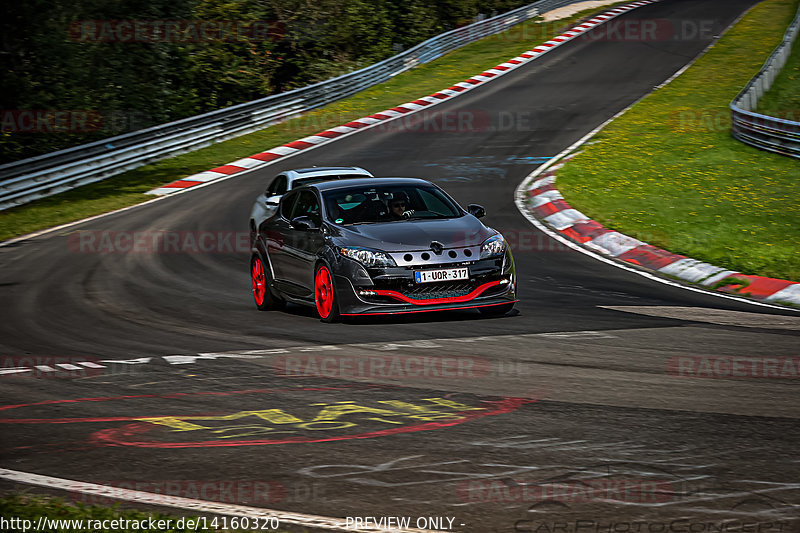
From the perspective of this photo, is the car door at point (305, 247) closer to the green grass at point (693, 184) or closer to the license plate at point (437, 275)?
the license plate at point (437, 275)

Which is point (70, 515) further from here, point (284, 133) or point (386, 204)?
point (284, 133)

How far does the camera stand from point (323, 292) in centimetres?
1102

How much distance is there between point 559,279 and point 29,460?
8572 mm

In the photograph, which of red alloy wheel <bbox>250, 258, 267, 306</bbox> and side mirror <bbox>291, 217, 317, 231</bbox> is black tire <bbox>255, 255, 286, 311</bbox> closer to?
red alloy wheel <bbox>250, 258, 267, 306</bbox>

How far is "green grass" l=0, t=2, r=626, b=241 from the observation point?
2253 centimetres

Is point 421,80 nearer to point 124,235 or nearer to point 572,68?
point 572,68

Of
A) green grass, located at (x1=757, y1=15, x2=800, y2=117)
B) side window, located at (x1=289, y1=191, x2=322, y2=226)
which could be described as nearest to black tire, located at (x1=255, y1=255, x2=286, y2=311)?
side window, located at (x1=289, y1=191, x2=322, y2=226)

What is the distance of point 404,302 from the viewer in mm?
10453

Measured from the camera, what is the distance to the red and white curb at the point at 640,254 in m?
12.3

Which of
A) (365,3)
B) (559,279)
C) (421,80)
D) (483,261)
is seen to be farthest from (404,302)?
(365,3)

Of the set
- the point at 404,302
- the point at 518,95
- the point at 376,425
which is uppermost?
the point at 376,425

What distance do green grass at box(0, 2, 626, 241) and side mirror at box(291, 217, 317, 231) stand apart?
10151mm

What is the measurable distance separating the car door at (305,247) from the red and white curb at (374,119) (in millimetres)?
13004

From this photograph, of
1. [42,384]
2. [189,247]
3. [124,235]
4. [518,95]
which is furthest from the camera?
[518,95]
